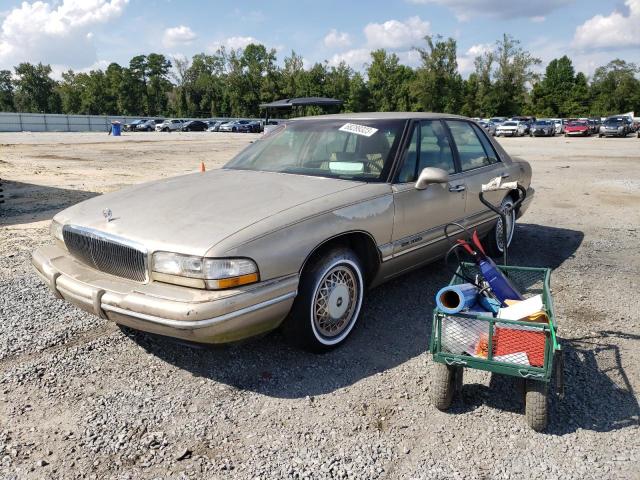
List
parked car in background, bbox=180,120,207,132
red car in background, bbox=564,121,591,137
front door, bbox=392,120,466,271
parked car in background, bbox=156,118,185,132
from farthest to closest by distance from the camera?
parked car in background, bbox=180,120,207,132, parked car in background, bbox=156,118,185,132, red car in background, bbox=564,121,591,137, front door, bbox=392,120,466,271

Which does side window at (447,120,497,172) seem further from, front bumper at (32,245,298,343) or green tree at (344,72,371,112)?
green tree at (344,72,371,112)

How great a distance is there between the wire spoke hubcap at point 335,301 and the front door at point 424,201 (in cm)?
52

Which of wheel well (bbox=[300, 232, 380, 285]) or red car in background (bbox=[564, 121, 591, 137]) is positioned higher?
wheel well (bbox=[300, 232, 380, 285])

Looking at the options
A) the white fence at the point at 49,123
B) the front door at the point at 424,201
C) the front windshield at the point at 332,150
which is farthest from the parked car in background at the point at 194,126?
the front door at the point at 424,201

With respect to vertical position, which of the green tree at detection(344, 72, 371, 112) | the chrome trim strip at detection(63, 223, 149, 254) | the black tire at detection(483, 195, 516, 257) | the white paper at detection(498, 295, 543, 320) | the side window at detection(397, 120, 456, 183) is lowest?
the black tire at detection(483, 195, 516, 257)

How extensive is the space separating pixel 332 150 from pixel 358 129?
0.92ft

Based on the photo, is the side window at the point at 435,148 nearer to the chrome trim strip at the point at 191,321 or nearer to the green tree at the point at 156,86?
the chrome trim strip at the point at 191,321

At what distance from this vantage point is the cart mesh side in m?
2.71

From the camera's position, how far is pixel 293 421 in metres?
2.90

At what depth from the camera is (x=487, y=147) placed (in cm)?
550

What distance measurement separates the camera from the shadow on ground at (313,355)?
10.8ft

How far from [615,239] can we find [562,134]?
47913 mm

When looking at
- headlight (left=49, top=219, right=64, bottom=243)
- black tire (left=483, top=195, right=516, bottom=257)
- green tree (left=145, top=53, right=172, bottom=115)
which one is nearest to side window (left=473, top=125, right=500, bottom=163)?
black tire (left=483, top=195, right=516, bottom=257)

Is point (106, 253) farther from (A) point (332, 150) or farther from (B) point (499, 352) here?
(B) point (499, 352)
